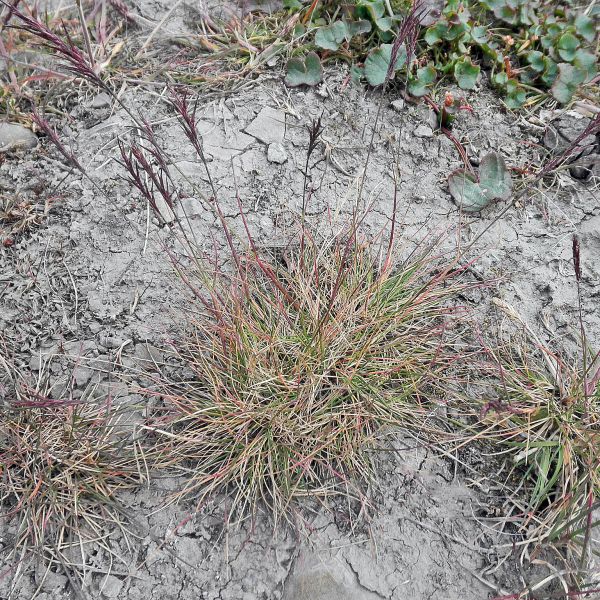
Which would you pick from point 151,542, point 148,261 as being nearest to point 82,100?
point 148,261

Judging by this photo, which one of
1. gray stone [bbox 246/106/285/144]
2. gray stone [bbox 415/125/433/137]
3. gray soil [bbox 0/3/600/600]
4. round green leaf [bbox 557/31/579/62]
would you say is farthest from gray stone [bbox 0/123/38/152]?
round green leaf [bbox 557/31/579/62]

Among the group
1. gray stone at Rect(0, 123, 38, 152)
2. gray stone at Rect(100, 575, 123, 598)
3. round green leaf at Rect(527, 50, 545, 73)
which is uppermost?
round green leaf at Rect(527, 50, 545, 73)

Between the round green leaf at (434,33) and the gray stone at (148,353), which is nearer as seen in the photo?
the gray stone at (148,353)

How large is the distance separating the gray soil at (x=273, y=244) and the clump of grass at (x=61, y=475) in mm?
58

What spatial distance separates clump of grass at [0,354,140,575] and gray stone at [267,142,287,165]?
1.15 metres

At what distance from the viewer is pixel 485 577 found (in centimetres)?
166

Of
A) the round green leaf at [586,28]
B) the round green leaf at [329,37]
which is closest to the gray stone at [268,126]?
the round green leaf at [329,37]

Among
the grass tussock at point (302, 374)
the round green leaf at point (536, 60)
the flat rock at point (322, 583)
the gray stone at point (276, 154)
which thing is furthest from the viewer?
the round green leaf at point (536, 60)

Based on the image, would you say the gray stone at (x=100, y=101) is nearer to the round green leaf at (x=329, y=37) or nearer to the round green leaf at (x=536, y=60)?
the round green leaf at (x=329, y=37)

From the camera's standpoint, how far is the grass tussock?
1756mm

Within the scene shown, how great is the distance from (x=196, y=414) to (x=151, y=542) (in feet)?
1.27

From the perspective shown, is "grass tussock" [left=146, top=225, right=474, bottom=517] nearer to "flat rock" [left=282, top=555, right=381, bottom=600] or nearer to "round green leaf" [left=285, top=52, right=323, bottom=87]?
"flat rock" [left=282, top=555, right=381, bottom=600]

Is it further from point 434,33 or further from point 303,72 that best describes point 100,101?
point 434,33

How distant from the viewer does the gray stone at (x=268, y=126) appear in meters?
2.45
